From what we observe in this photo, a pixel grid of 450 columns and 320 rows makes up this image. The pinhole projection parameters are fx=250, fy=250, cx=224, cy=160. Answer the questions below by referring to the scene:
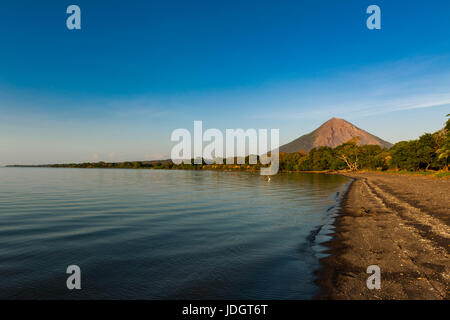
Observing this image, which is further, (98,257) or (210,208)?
(210,208)

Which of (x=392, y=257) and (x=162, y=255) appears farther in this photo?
(x=162, y=255)

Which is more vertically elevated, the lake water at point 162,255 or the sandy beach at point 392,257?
the sandy beach at point 392,257

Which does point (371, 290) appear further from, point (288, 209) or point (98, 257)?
point (288, 209)

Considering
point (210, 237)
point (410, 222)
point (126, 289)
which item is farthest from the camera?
point (410, 222)

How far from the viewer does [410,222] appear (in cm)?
2081

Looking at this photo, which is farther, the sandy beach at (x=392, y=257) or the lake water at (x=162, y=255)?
the lake water at (x=162, y=255)

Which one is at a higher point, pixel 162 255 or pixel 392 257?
pixel 392 257

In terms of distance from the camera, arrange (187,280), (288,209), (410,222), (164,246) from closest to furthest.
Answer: (187,280)
(164,246)
(410,222)
(288,209)

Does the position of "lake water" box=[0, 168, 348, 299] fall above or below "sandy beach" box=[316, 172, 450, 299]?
below

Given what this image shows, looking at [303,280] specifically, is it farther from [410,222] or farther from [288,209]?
[288,209]

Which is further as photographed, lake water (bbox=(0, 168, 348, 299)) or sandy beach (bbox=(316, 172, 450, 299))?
lake water (bbox=(0, 168, 348, 299))
